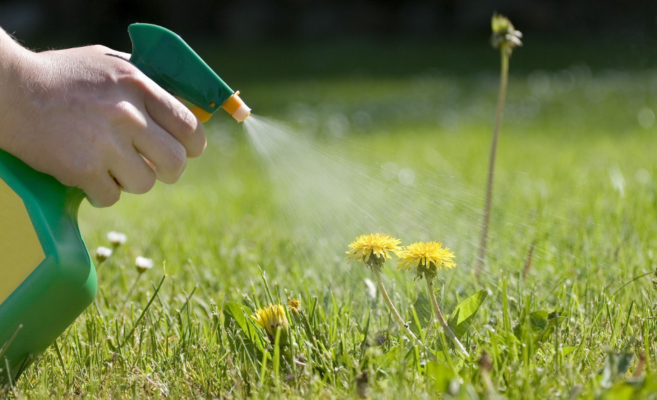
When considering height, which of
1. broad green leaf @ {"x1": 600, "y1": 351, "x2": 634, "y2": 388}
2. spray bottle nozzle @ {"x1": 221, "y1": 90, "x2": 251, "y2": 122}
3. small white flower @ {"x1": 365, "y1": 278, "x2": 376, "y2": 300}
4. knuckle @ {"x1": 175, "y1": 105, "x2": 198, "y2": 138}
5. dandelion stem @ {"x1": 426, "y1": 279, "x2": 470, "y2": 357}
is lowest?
small white flower @ {"x1": 365, "y1": 278, "x2": 376, "y2": 300}

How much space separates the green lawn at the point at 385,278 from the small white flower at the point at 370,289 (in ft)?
0.07


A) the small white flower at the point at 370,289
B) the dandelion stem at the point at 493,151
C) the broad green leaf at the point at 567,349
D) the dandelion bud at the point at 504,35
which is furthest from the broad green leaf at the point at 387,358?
the dandelion bud at the point at 504,35

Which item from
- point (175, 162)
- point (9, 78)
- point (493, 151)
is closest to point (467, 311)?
point (493, 151)

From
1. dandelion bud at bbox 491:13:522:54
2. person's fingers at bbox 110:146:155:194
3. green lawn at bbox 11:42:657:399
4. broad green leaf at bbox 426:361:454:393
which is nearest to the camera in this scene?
broad green leaf at bbox 426:361:454:393

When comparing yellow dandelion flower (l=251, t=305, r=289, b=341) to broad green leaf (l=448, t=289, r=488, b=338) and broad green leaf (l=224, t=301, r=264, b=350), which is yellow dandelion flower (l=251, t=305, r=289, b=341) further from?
broad green leaf (l=448, t=289, r=488, b=338)

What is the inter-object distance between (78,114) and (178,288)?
653 millimetres

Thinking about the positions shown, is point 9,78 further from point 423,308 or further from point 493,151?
point 493,151

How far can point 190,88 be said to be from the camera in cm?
113

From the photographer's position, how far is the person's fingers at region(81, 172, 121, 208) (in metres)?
1.09

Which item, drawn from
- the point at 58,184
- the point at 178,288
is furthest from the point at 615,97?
the point at 58,184

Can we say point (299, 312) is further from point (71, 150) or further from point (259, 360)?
point (71, 150)

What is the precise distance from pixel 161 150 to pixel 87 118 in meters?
0.13

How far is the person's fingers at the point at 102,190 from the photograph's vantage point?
3.59 ft

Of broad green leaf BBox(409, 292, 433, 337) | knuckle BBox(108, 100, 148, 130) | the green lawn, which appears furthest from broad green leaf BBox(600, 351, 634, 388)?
knuckle BBox(108, 100, 148, 130)
